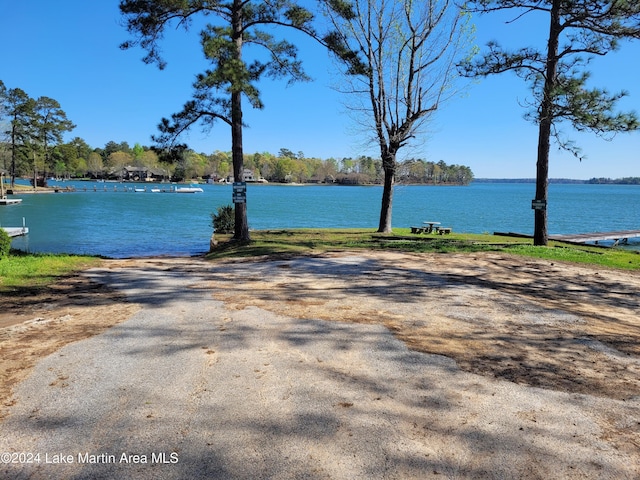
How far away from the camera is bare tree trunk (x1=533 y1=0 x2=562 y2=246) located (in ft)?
42.0

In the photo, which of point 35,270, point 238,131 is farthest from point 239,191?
point 35,270

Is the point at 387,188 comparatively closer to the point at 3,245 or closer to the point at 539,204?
the point at 539,204

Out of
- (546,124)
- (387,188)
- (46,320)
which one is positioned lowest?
(46,320)

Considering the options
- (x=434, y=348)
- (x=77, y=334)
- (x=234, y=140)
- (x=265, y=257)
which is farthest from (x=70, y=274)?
(x=434, y=348)

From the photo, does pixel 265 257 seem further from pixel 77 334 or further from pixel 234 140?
pixel 77 334

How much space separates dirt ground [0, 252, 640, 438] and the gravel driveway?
0.33 metres

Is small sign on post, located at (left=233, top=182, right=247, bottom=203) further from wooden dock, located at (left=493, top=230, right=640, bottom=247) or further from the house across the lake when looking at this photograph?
the house across the lake

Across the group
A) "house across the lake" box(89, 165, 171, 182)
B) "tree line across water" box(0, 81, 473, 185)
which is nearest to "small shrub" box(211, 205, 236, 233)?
"tree line across water" box(0, 81, 473, 185)

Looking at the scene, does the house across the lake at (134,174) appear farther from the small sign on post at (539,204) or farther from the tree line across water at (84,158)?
the small sign on post at (539,204)

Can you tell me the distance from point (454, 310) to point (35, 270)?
8.81 m

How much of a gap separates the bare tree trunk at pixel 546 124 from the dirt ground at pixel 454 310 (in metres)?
4.14

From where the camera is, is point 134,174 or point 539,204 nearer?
point 539,204

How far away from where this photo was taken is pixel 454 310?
6.34 meters

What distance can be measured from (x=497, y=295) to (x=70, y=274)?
875cm
